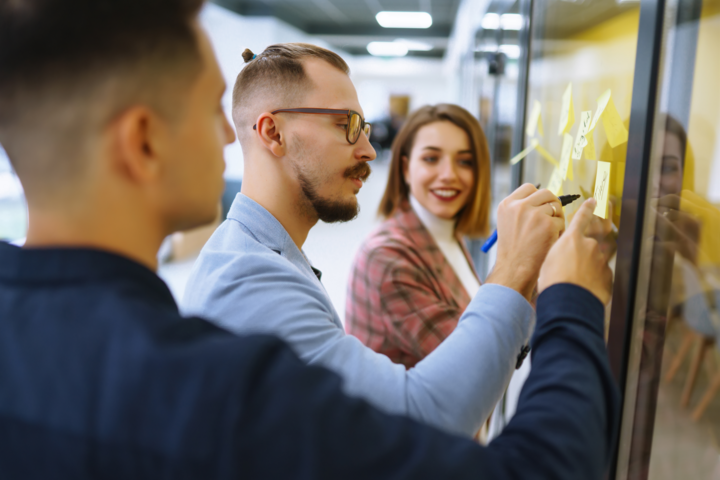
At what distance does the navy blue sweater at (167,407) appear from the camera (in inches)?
15.6

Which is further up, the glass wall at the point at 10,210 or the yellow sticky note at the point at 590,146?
the yellow sticky note at the point at 590,146

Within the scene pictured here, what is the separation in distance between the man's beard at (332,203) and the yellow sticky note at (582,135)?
0.42 meters

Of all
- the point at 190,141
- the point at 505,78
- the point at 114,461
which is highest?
the point at 505,78

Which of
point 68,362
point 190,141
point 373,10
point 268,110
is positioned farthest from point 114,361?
point 373,10

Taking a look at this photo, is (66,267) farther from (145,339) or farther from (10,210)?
(10,210)

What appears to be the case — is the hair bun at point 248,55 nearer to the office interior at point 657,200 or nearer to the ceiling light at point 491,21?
the office interior at point 657,200

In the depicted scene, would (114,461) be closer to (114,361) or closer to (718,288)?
(114,361)

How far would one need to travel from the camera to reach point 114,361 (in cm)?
41

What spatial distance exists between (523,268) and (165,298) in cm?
48

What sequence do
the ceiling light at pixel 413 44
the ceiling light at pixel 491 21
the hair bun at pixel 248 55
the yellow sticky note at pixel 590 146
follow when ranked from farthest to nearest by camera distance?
the ceiling light at pixel 413 44
the ceiling light at pixel 491 21
the hair bun at pixel 248 55
the yellow sticky note at pixel 590 146

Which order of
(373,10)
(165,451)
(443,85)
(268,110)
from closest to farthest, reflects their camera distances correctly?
(165,451)
(268,110)
(373,10)
(443,85)

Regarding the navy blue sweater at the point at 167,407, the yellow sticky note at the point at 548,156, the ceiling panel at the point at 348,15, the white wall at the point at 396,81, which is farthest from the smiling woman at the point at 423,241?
the white wall at the point at 396,81

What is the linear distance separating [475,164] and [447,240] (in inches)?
12.6

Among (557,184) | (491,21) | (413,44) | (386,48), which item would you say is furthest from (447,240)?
(386,48)
